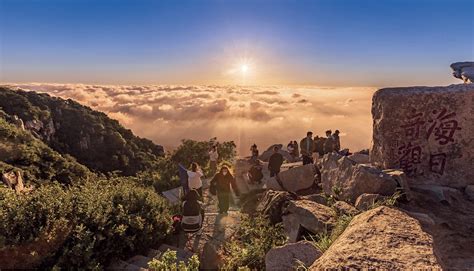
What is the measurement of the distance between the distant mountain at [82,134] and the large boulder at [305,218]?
4715cm

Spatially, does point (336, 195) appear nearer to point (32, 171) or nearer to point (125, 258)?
point (125, 258)

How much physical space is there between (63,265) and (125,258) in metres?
1.68

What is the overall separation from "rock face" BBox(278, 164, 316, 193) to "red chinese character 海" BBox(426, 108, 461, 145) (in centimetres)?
455

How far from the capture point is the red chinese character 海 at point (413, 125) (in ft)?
34.5

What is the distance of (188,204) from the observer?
10.8 meters

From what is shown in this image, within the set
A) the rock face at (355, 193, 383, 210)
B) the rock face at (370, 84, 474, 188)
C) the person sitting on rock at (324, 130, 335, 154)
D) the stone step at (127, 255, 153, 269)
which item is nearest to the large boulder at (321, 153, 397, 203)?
the rock face at (355, 193, 383, 210)

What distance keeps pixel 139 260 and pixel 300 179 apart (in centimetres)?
703

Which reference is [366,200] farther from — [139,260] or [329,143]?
[329,143]

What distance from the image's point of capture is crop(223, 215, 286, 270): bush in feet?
26.9

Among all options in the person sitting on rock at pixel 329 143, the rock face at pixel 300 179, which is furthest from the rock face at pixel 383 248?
the person sitting on rock at pixel 329 143

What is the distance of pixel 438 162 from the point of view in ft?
34.9

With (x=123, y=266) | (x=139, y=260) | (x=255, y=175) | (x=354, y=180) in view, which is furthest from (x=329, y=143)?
(x=123, y=266)

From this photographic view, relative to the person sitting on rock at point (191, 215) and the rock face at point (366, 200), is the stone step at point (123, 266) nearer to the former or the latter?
the person sitting on rock at point (191, 215)

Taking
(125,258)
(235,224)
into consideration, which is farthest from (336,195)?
(125,258)
